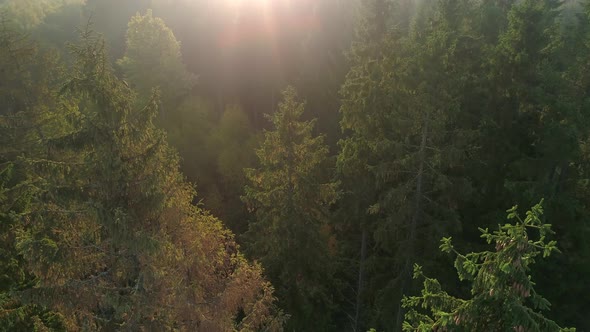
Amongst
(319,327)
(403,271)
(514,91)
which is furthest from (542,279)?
(319,327)

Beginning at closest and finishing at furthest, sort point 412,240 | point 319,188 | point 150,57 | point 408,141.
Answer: point 408,141 < point 319,188 < point 412,240 < point 150,57

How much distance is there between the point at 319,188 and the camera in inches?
675

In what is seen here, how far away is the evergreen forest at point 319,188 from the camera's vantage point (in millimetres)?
9320

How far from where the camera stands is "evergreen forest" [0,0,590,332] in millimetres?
9320

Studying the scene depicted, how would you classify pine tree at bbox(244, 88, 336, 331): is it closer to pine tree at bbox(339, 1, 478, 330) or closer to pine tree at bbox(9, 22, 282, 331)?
pine tree at bbox(339, 1, 478, 330)

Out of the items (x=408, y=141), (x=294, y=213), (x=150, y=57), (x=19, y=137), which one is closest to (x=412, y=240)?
(x=408, y=141)

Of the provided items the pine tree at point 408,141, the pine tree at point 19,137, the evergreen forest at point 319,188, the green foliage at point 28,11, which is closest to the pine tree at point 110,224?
the evergreen forest at point 319,188

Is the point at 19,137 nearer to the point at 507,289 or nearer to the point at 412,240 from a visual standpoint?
the point at 412,240

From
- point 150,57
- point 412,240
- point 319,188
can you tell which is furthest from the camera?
point 150,57

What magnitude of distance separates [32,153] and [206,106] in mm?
17904

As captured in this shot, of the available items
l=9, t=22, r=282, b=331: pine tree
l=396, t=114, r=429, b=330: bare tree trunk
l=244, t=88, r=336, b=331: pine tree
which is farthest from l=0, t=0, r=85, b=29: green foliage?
l=396, t=114, r=429, b=330: bare tree trunk

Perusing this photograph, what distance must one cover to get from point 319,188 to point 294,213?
1.45 meters

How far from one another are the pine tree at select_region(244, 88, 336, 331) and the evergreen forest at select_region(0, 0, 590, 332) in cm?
8

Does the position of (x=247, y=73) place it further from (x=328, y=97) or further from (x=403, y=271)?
(x=403, y=271)
